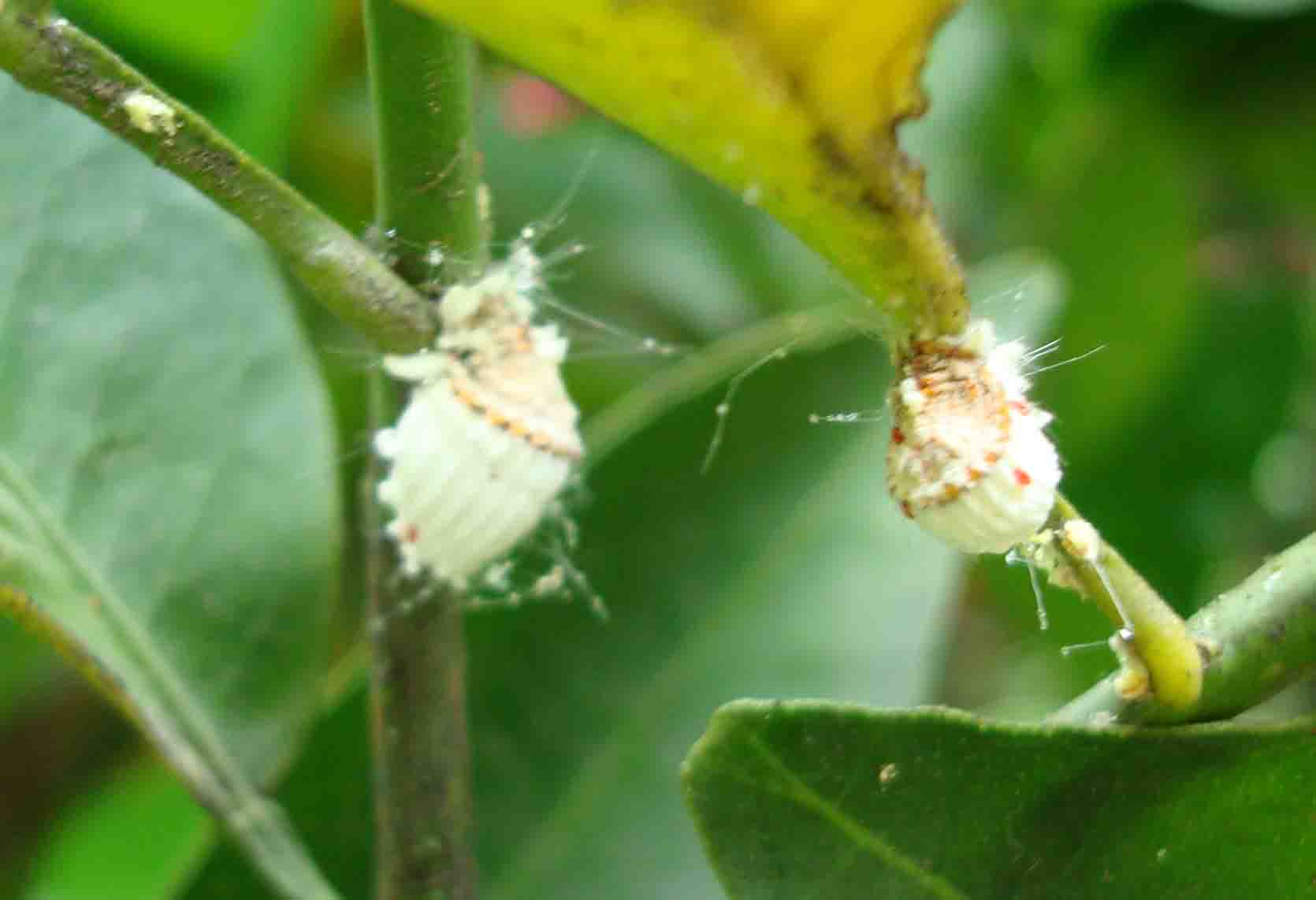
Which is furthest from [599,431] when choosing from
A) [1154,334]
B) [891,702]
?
[1154,334]

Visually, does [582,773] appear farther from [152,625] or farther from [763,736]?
[763,736]

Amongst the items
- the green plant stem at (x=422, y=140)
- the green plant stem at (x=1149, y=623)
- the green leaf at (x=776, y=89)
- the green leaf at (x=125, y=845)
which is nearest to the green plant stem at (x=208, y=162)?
the green plant stem at (x=422, y=140)

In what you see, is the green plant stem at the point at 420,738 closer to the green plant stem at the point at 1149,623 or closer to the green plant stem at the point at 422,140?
the green plant stem at the point at 422,140

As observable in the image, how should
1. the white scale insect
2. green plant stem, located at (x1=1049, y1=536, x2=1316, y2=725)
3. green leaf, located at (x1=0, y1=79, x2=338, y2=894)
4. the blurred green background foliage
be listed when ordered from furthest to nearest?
1. the blurred green background foliage
2. green leaf, located at (x1=0, y1=79, x2=338, y2=894)
3. the white scale insect
4. green plant stem, located at (x1=1049, y1=536, x2=1316, y2=725)

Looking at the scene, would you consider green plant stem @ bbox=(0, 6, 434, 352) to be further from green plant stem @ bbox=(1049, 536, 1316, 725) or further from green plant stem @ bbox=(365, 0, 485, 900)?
green plant stem @ bbox=(1049, 536, 1316, 725)

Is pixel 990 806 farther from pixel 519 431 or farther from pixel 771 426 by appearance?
pixel 771 426

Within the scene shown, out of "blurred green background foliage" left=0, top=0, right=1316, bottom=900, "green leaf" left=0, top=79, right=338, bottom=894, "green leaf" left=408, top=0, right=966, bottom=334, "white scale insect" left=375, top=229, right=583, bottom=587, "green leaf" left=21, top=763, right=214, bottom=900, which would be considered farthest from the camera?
"green leaf" left=21, top=763, right=214, bottom=900

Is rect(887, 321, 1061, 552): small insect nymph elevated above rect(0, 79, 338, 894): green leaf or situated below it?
below

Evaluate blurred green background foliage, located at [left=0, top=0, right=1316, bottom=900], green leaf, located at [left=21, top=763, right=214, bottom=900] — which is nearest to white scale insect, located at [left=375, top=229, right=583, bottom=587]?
blurred green background foliage, located at [left=0, top=0, right=1316, bottom=900]

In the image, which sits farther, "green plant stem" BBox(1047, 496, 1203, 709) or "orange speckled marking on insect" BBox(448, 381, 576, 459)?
"orange speckled marking on insect" BBox(448, 381, 576, 459)
